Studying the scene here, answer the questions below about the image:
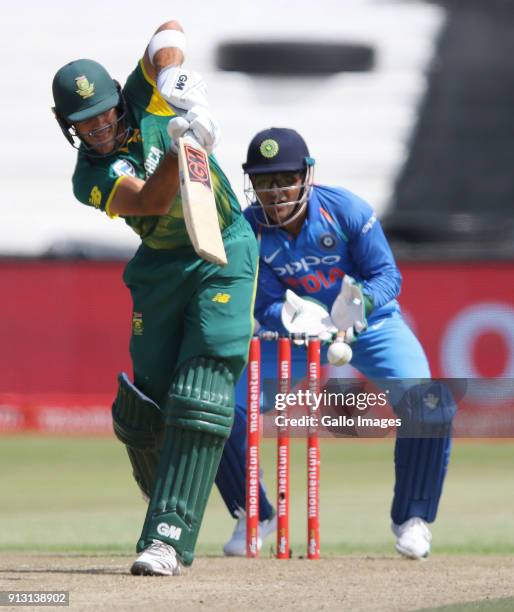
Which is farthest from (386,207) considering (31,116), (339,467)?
(339,467)

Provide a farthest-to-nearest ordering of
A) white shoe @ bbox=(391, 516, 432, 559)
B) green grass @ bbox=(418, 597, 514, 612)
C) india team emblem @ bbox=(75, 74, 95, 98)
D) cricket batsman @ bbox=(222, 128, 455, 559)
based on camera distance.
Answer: cricket batsman @ bbox=(222, 128, 455, 559) → white shoe @ bbox=(391, 516, 432, 559) → india team emblem @ bbox=(75, 74, 95, 98) → green grass @ bbox=(418, 597, 514, 612)

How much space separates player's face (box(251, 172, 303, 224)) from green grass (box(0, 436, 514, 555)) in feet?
4.25

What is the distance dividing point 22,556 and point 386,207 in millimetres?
11315

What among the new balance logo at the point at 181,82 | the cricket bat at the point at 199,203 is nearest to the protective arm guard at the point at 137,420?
the cricket bat at the point at 199,203

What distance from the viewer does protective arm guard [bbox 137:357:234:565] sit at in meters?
3.91

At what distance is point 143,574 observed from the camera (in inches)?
154

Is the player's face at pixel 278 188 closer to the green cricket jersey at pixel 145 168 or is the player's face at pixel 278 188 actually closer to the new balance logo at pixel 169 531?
the green cricket jersey at pixel 145 168

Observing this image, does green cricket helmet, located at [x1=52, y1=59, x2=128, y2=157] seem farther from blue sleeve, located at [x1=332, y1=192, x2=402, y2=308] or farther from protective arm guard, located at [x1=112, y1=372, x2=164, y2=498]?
blue sleeve, located at [x1=332, y1=192, x2=402, y2=308]

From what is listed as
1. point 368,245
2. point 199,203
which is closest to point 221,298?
point 199,203

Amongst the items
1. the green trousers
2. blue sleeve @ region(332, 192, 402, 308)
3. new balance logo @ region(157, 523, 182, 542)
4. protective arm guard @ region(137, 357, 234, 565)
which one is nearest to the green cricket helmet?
the green trousers

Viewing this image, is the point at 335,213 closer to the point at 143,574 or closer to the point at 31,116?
the point at 143,574

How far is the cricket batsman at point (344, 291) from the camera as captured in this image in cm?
492

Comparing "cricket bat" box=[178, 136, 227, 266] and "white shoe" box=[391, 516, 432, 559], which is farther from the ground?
"cricket bat" box=[178, 136, 227, 266]

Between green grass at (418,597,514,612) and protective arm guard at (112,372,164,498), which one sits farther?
protective arm guard at (112,372,164,498)
